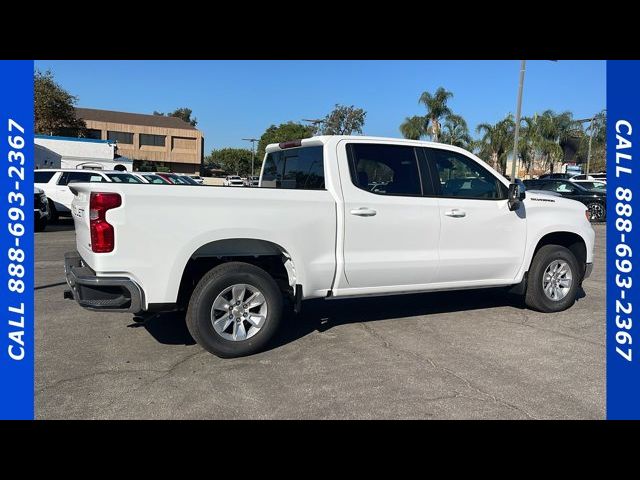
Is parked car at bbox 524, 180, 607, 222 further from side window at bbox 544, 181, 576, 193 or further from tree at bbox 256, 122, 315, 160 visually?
tree at bbox 256, 122, 315, 160

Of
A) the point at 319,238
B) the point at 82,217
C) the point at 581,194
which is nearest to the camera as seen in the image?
the point at 82,217

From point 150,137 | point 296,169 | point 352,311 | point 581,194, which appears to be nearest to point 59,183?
point 296,169

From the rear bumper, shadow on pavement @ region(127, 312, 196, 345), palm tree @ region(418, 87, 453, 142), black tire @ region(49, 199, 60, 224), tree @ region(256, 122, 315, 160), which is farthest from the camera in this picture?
tree @ region(256, 122, 315, 160)

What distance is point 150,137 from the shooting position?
72.8 metres

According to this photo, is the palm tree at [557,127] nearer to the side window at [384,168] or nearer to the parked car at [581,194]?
the parked car at [581,194]

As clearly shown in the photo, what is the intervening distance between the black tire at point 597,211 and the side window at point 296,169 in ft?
54.4

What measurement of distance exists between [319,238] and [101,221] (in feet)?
6.28

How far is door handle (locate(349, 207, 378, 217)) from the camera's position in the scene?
490 centimetres

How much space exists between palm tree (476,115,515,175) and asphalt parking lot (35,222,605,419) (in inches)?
1543

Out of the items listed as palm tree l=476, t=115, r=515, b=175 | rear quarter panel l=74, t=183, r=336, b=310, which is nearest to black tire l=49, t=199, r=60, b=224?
rear quarter panel l=74, t=183, r=336, b=310

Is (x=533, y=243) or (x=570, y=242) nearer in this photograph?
(x=533, y=243)

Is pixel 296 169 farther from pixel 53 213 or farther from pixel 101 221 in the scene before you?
pixel 53 213
